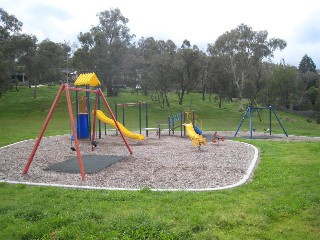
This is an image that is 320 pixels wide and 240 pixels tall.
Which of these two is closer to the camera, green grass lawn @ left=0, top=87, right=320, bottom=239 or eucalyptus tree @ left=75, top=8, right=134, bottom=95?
green grass lawn @ left=0, top=87, right=320, bottom=239

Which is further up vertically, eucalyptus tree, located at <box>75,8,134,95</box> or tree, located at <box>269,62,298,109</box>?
eucalyptus tree, located at <box>75,8,134,95</box>

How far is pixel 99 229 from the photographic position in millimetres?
4836

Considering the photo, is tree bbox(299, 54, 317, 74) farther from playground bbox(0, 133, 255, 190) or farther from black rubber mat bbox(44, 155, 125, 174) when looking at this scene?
black rubber mat bbox(44, 155, 125, 174)

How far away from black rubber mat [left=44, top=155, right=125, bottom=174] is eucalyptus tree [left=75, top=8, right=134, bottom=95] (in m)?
37.7

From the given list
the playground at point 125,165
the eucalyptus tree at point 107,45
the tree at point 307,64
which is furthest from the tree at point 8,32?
Result: the tree at point 307,64

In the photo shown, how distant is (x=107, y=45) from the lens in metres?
49.1

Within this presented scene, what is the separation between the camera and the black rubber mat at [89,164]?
9.32m

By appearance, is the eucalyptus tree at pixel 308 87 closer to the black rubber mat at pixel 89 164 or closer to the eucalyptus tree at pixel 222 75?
the eucalyptus tree at pixel 222 75

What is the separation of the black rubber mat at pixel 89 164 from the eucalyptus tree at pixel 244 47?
35.8 meters

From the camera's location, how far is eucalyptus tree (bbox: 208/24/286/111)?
43562 mm

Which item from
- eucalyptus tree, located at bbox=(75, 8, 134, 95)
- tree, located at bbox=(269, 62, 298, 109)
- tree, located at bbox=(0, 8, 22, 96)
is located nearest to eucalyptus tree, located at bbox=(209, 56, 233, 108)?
tree, located at bbox=(269, 62, 298, 109)

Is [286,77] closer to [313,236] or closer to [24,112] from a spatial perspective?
[24,112]

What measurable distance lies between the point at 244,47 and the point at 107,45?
18.8 m

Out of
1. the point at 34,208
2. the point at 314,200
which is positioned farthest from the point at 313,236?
the point at 34,208
